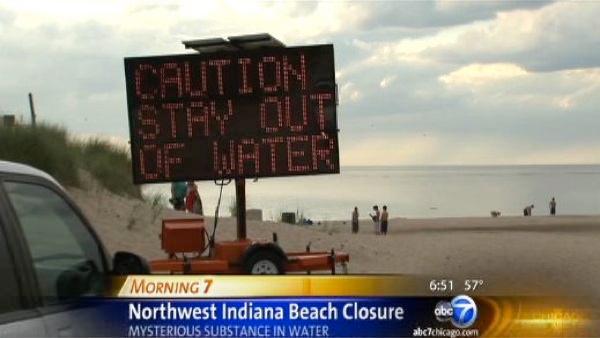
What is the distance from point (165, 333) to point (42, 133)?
1869 centimetres

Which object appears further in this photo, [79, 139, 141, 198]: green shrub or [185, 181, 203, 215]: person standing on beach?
[185, 181, 203, 215]: person standing on beach

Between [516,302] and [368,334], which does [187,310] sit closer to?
[368,334]

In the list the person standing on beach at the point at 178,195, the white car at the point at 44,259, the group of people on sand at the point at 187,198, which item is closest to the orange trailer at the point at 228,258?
the white car at the point at 44,259

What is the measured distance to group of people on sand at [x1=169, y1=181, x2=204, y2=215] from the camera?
2450cm

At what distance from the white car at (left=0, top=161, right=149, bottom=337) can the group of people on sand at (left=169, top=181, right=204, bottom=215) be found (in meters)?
19.3

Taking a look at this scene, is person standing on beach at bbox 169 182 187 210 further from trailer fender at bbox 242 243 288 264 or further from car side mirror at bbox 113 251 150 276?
car side mirror at bbox 113 251 150 276

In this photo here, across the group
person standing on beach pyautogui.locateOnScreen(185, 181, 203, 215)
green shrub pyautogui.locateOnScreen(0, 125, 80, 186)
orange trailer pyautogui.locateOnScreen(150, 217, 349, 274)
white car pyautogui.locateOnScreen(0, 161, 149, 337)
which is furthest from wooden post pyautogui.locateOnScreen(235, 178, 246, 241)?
white car pyautogui.locateOnScreen(0, 161, 149, 337)

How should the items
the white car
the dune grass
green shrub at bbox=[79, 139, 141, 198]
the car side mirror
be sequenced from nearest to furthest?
the white car < the car side mirror < the dune grass < green shrub at bbox=[79, 139, 141, 198]

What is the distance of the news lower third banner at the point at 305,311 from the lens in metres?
3.98

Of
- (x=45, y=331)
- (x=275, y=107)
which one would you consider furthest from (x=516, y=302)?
(x=275, y=107)

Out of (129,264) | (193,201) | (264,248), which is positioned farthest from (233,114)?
(193,201)

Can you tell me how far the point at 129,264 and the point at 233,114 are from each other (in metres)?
9.31

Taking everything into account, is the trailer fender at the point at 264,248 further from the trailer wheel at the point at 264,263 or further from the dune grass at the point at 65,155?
the dune grass at the point at 65,155

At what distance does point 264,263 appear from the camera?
44.1ft
